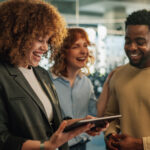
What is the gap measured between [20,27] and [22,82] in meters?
0.27

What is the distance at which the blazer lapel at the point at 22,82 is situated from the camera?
1.25 m

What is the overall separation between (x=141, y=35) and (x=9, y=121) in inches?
34.0

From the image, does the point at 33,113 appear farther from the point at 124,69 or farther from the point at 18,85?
the point at 124,69

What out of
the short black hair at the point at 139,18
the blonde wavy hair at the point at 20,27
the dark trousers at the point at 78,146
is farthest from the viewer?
the dark trousers at the point at 78,146

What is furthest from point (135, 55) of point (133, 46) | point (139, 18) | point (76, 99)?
point (76, 99)

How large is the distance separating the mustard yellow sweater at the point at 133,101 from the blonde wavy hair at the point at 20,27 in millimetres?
560

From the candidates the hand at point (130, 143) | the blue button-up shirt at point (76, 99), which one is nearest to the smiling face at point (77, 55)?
the blue button-up shirt at point (76, 99)

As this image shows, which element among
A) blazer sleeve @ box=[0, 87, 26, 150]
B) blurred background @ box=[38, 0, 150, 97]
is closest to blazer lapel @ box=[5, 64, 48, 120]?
blazer sleeve @ box=[0, 87, 26, 150]

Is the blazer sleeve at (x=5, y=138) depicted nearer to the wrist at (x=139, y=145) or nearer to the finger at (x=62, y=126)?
the finger at (x=62, y=126)

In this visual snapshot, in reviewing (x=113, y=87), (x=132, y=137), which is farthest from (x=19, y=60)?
(x=132, y=137)

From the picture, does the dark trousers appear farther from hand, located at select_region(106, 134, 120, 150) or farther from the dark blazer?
the dark blazer

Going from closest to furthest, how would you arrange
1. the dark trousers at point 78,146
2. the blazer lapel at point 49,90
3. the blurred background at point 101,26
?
the blazer lapel at point 49,90 → the dark trousers at point 78,146 → the blurred background at point 101,26

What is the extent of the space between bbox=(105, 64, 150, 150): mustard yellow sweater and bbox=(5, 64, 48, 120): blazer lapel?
51 centimetres

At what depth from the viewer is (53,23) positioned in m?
1.38
